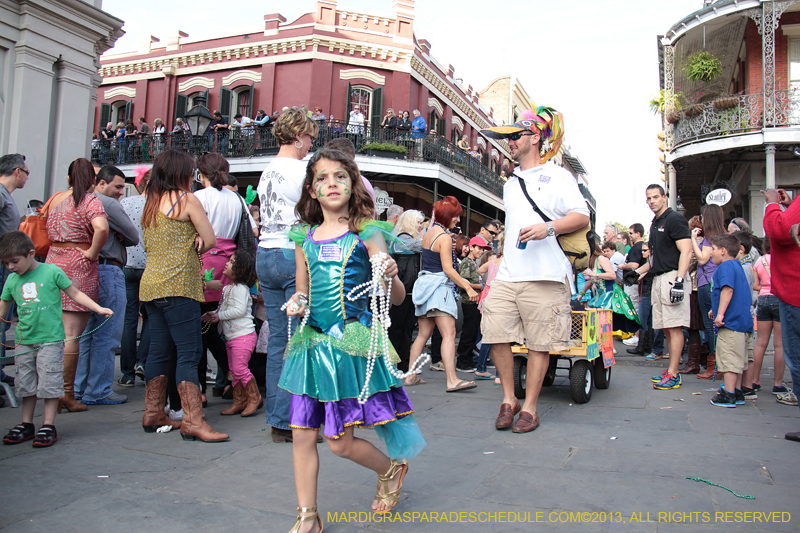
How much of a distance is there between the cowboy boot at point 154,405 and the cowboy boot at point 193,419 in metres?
0.22

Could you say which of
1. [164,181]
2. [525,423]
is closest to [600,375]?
[525,423]

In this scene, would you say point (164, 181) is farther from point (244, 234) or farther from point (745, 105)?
point (745, 105)

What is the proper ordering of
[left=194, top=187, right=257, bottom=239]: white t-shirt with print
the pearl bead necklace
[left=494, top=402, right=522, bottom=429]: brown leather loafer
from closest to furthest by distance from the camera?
1. the pearl bead necklace
2. [left=494, top=402, right=522, bottom=429]: brown leather loafer
3. [left=194, top=187, right=257, bottom=239]: white t-shirt with print

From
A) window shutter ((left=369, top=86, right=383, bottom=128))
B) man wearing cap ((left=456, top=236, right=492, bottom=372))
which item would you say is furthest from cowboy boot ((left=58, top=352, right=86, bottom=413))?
window shutter ((left=369, top=86, right=383, bottom=128))

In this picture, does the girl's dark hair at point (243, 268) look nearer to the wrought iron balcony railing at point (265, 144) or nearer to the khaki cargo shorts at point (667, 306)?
the khaki cargo shorts at point (667, 306)

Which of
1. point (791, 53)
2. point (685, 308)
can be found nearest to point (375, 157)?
point (791, 53)

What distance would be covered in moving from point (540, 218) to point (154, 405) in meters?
3.03

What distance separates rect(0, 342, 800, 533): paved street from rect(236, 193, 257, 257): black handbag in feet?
4.58

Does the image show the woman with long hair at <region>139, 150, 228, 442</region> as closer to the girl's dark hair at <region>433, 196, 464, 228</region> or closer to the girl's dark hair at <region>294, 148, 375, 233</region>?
the girl's dark hair at <region>294, 148, 375, 233</region>

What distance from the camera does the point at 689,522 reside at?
261 centimetres

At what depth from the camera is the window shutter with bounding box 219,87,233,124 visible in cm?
2336

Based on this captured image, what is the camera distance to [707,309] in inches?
281

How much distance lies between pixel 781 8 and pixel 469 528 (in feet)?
57.2

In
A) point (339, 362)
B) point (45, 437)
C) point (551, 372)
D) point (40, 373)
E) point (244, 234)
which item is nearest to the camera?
point (339, 362)
